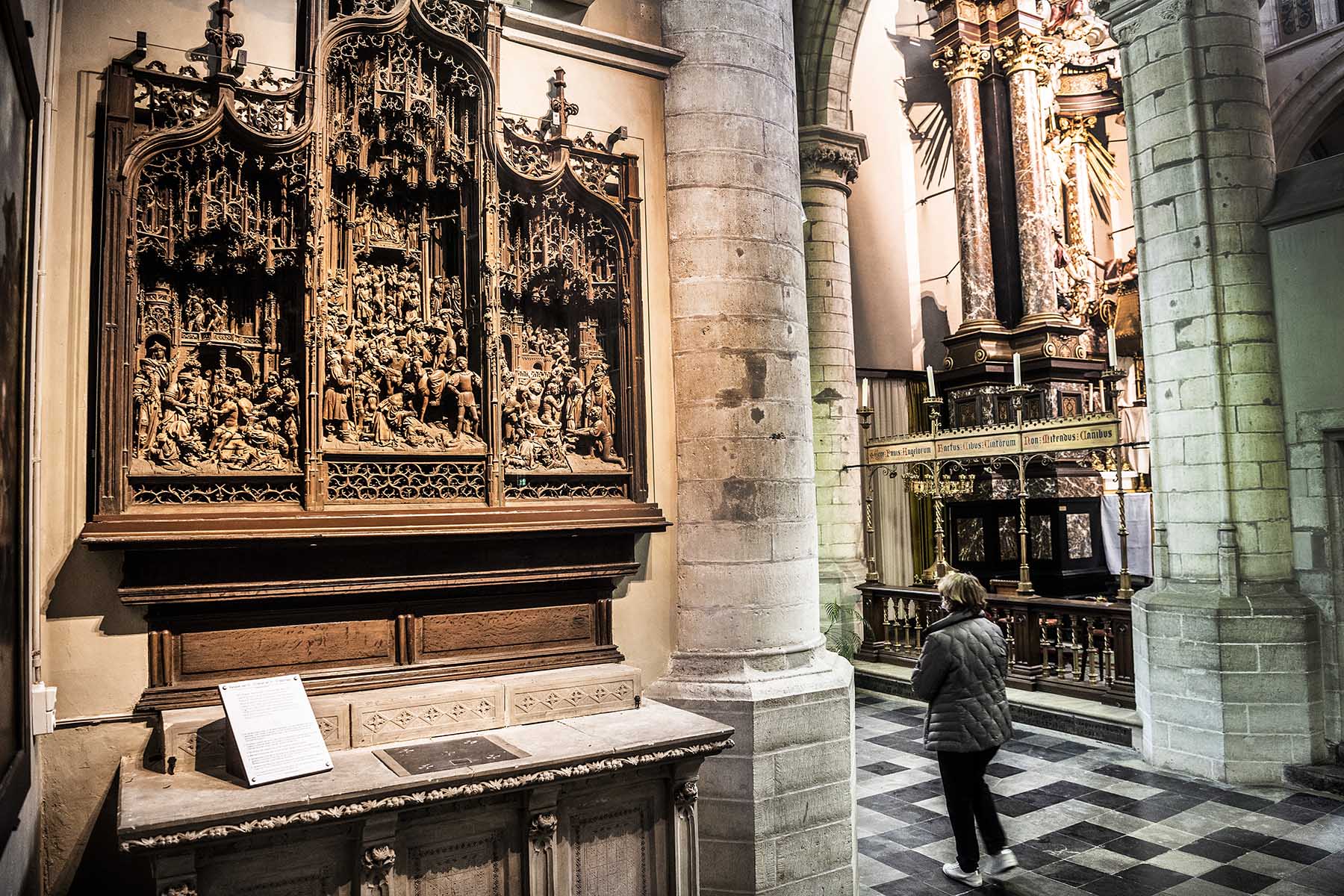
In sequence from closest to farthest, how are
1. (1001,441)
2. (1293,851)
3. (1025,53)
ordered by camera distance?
(1293,851)
(1001,441)
(1025,53)

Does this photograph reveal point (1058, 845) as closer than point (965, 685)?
No

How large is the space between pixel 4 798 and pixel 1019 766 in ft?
19.7

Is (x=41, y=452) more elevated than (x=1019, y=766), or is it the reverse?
(x=41, y=452)

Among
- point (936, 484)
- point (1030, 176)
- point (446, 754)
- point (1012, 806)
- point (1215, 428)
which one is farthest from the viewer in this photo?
point (1030, 176)

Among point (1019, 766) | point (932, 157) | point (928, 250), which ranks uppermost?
point (932, 157)

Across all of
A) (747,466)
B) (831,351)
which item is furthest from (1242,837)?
(831,351)

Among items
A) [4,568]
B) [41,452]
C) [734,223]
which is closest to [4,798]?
[4,568]

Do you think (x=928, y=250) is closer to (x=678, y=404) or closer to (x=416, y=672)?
(x=678, y=404)

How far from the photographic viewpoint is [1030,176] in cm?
1238

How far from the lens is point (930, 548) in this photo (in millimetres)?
12891

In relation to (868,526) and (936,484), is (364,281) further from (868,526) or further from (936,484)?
(868,526)

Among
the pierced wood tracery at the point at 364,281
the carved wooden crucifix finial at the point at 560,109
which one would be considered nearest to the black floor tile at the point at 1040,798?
the pierced wood tracery at the point at 364,281

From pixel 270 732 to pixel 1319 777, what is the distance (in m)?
6.10

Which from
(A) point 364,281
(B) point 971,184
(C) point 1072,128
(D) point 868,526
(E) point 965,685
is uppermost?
(C) point 1072,128
